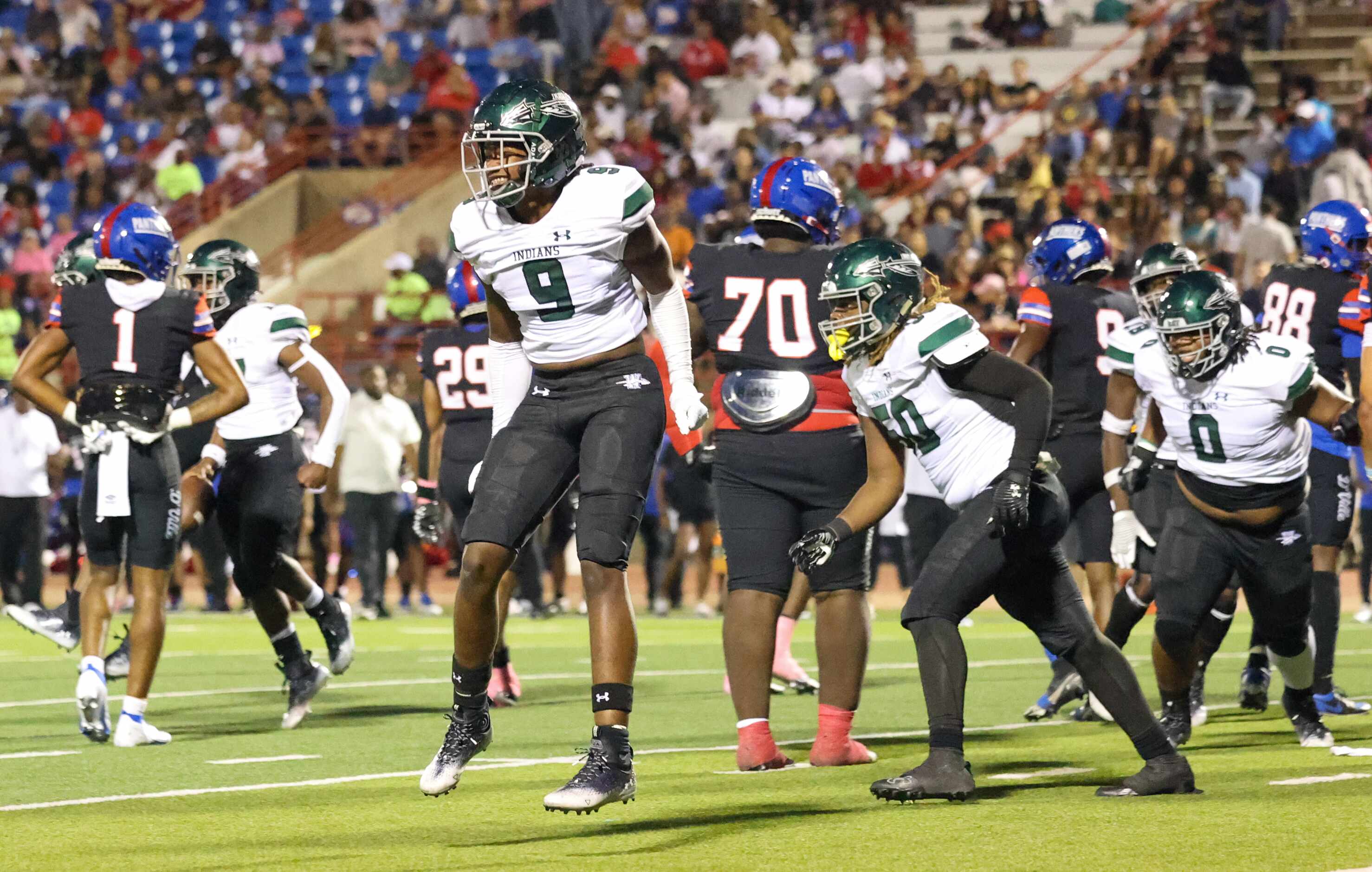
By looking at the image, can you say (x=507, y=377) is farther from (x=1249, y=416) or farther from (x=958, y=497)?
(x=1249, y=416)

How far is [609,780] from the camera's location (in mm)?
5203

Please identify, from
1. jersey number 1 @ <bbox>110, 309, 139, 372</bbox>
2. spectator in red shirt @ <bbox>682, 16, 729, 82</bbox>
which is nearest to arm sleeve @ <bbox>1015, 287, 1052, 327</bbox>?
jersey number 1 @ <bbox>110, 309, 139, 372</bbox>

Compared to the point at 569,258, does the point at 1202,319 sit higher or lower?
lower

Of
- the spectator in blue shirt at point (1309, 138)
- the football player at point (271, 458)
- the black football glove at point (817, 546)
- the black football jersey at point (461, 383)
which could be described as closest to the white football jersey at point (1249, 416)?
the black football glove at point (817, 546)

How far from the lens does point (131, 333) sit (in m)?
7.66

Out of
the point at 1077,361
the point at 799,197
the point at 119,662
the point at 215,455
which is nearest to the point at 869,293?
the point at 799,197

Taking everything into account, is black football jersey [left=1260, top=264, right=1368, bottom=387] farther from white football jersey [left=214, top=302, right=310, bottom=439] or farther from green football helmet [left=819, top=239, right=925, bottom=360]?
white football jersey [left=214, top=302, right=310, bottom=439]

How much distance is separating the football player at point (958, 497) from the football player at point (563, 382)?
0.64 meters

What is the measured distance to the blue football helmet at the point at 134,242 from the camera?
771 centimetres

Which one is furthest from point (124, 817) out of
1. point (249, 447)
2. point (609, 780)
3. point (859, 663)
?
point (249, 447)

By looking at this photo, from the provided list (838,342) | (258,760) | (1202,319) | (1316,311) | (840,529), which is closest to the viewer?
(840,529)

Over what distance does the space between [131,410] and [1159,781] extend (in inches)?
162

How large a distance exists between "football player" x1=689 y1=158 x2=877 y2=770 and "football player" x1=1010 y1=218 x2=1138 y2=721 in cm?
181

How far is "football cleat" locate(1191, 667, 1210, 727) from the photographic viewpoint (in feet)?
26.3
